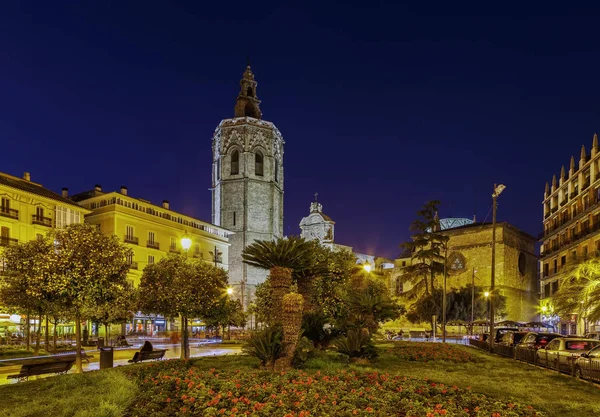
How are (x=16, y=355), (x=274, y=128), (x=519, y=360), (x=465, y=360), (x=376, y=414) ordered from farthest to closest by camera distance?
1. (x=274, y=128)
2. (x=16, y=355)
3. (x=519, y=360)
4. (x=465, y=360)
5. (x=376, y=414)

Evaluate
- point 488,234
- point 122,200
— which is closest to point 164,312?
point 122,200

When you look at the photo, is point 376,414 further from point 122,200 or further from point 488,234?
point 488,234

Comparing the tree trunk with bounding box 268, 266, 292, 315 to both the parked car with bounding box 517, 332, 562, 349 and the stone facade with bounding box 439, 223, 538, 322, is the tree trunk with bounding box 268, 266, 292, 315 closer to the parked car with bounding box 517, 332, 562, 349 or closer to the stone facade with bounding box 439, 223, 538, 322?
the parked car with bounding box 517, 332, 562, 349

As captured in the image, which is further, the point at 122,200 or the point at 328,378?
the point at 122,200

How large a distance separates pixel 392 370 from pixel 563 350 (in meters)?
8.70

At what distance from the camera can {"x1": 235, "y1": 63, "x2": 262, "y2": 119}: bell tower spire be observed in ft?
339

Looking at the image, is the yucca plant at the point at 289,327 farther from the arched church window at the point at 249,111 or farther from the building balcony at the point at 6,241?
the arched church window at the point at 249,111

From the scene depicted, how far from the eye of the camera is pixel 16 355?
30047mm

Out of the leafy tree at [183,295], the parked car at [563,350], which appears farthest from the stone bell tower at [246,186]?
the parked car at [563,350]

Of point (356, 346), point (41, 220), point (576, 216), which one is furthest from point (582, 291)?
point (41, 220)

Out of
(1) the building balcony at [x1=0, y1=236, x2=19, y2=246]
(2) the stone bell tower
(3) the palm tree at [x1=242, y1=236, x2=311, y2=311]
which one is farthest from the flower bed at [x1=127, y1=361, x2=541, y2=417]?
(2) the stone bell tower

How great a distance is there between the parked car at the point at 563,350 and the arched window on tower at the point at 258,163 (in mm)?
76369

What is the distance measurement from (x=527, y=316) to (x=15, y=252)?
74629 mm

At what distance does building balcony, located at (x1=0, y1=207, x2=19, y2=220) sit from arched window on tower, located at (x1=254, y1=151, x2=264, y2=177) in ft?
169
